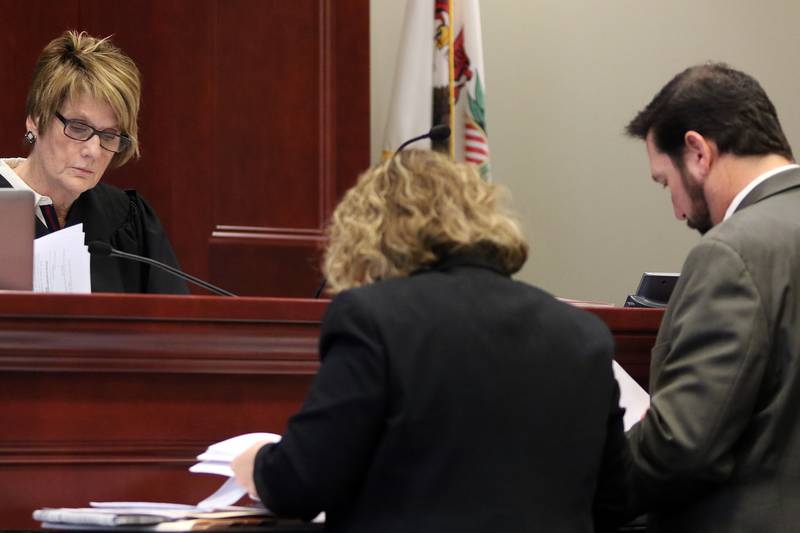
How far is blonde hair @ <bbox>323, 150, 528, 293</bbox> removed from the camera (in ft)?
5.25

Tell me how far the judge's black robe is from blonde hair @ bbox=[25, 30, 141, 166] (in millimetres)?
184

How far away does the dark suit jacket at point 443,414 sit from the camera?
4.88 ft

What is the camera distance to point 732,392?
181 centimetres

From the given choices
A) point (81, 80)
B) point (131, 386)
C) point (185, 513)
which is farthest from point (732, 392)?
point (81, 80)

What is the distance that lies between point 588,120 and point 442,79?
89cm

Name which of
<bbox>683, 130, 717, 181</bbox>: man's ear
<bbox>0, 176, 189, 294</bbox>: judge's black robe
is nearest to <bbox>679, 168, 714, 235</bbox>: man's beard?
<bbox>683, 130, 717, 181</bbox>: man's ear

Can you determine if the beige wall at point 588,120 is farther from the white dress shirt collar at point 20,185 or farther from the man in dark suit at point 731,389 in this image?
the man in dark suit at point 731,389

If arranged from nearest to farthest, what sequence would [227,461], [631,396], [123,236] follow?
[227,461]
[631,396]
[123,236]

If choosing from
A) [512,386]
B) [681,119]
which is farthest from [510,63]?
[512,386]

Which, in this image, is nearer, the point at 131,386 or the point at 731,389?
the point at 731,389

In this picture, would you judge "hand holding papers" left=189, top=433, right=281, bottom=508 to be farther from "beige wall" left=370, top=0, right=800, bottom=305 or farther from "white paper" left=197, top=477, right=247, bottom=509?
"beige wall" left=370, top=0, right=800, bottom=305

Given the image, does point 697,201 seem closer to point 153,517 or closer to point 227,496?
point 227,496

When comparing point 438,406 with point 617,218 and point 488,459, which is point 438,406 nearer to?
point 488,459

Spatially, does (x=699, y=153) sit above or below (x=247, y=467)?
above
